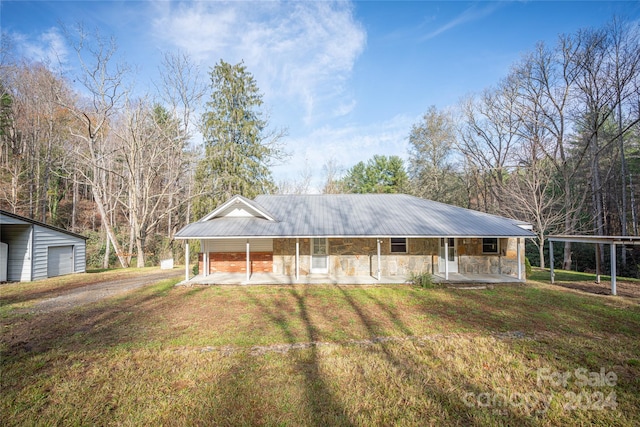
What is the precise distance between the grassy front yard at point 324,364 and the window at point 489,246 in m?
4.49

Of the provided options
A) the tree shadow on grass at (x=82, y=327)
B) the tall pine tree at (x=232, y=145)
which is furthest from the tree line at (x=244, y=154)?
the tree shadow on grass at (x=82, y=327)

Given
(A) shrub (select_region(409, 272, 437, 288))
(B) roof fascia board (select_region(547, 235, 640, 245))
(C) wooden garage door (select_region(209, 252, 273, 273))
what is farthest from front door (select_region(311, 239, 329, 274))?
(B) roof fascia board (select_region(547, 235, 640, 245))

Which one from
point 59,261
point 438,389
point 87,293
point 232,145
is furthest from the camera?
point 232,145

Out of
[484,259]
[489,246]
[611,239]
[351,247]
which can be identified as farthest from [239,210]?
[611,239]

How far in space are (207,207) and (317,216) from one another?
12.0 m

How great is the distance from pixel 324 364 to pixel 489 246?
11.5m

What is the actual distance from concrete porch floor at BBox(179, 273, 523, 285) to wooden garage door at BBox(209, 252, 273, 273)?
19.3 inches

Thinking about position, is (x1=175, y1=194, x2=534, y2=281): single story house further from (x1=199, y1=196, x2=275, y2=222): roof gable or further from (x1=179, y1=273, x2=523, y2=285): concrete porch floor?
(x1=179, y1=273, x2=523, y2=285): concrete porch floor

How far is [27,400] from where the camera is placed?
3.72 m

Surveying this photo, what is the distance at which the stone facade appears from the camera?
12375 mm

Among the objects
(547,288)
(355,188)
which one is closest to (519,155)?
(547,288)

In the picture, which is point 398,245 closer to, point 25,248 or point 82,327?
point 82,327

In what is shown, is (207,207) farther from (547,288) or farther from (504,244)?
(547,288)

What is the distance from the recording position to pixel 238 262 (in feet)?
42.1
